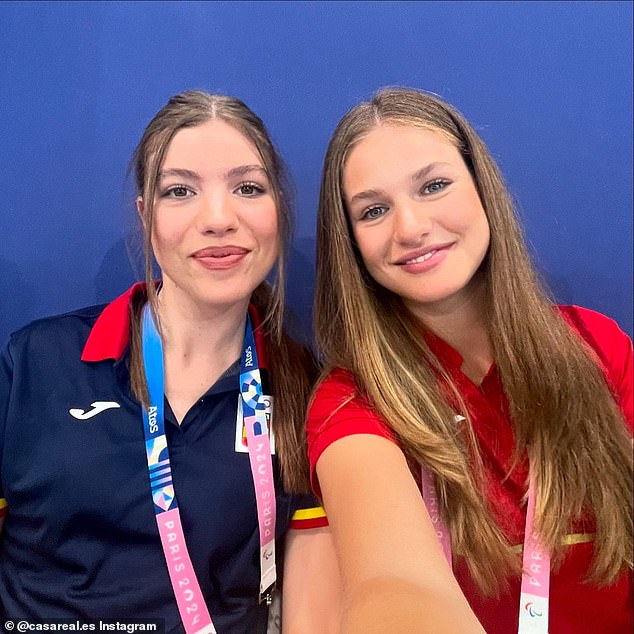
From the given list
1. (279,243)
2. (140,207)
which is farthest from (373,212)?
(140,207)

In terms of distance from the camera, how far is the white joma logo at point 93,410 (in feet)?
3.39

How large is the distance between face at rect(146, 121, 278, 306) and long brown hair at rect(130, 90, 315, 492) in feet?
0.06

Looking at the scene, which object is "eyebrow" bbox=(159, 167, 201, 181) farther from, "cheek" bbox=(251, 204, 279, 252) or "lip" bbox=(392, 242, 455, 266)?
"lip" bbox=(392, 242, 455, 266)

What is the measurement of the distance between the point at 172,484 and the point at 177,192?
487mm

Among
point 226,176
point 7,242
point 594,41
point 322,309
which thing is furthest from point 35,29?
point 594,41

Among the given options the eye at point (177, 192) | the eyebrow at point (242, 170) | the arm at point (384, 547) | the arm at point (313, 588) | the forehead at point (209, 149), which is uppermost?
the forehead at point (209, 149)

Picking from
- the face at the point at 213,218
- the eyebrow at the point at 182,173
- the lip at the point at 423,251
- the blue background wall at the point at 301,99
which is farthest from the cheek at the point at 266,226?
the blue background wall at the point at 301,99

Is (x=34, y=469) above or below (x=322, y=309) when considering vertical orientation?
below

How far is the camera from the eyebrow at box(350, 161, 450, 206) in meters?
0.98

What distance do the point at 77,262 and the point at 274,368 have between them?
19.3 inches

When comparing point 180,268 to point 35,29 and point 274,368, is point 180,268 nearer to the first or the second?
point 274,368

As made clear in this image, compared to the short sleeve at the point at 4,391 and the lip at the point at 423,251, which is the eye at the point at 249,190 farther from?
the short sleeve at the point at 4,391

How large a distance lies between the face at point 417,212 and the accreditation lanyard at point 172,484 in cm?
33

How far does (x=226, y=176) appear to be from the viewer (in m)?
1.05
